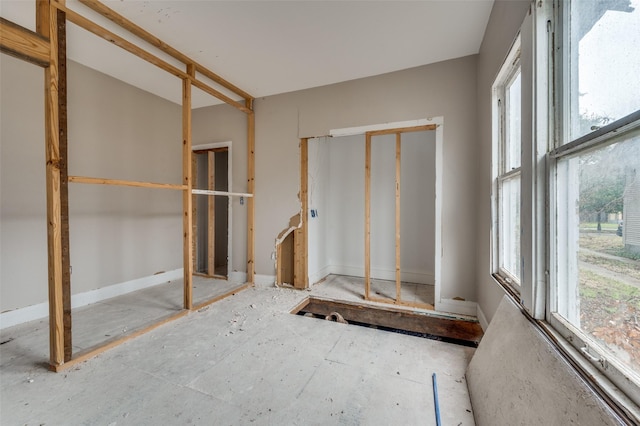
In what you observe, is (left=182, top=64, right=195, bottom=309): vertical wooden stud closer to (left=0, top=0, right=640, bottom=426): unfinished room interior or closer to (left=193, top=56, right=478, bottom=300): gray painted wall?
(left=0, top=0, right=640, bottom=426): unfinished room interior

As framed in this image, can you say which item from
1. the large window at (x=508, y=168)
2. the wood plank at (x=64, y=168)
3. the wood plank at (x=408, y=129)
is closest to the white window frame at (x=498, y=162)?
the large window at (x=508, y=168)

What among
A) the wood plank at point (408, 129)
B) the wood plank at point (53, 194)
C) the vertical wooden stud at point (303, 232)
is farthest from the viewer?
the vertical wooden stud at point (303, 232)

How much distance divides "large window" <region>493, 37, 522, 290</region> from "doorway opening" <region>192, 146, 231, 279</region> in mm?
3326

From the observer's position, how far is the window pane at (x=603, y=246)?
75 centimetres

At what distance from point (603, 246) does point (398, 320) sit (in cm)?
215

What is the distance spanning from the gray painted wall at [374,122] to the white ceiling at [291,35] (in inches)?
7.2

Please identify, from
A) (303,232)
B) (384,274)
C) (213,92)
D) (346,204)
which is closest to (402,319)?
(384,274)

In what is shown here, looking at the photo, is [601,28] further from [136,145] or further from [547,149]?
[136,145]

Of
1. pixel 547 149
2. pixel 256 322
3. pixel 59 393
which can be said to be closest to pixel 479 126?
pixel 547 149

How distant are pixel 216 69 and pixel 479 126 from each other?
9.63ft

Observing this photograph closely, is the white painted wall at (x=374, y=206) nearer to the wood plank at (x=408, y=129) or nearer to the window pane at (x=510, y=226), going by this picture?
the wood plank at (x=408, y=129)

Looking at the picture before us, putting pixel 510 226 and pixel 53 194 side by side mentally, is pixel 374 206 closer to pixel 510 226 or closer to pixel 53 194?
pixel 510 226

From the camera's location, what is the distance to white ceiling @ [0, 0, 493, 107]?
2.00 metres

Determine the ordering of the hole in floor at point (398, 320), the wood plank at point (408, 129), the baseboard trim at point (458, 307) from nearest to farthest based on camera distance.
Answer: the hole in floor at point (398, 320) → the baseboard trim at point (458, 307) → the wood plank at point (408, 129)
